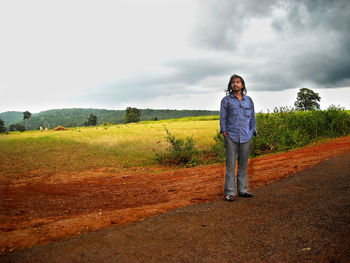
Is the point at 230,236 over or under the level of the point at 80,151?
over

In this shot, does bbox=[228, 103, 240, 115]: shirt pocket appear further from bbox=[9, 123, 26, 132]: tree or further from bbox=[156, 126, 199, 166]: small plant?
bbox=[9, 123, 26, 132]: tree

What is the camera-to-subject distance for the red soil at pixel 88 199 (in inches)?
155

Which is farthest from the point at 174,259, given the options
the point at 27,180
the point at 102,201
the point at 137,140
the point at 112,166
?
the point at 137,140

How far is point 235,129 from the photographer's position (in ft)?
16.3

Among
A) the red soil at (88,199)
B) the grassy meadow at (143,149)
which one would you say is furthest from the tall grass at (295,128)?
the red soil at (88,199)

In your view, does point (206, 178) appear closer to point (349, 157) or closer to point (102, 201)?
point (102, 201)

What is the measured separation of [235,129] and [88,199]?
4358 millimetres

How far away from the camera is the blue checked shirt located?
4.97 metres

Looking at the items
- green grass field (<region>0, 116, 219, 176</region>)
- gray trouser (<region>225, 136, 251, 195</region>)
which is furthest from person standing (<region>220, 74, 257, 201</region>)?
green grass field (<region>0, 116, 219, 176</region>)

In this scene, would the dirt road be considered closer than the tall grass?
Yes

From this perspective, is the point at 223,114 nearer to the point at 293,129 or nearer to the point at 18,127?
the point at 293,129

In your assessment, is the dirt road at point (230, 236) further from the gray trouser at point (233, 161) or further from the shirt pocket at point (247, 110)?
the shirt pocket at point (247, 110)

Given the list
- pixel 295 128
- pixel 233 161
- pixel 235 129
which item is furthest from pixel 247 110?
pixel 295 128

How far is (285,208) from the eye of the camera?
4.17 meters
